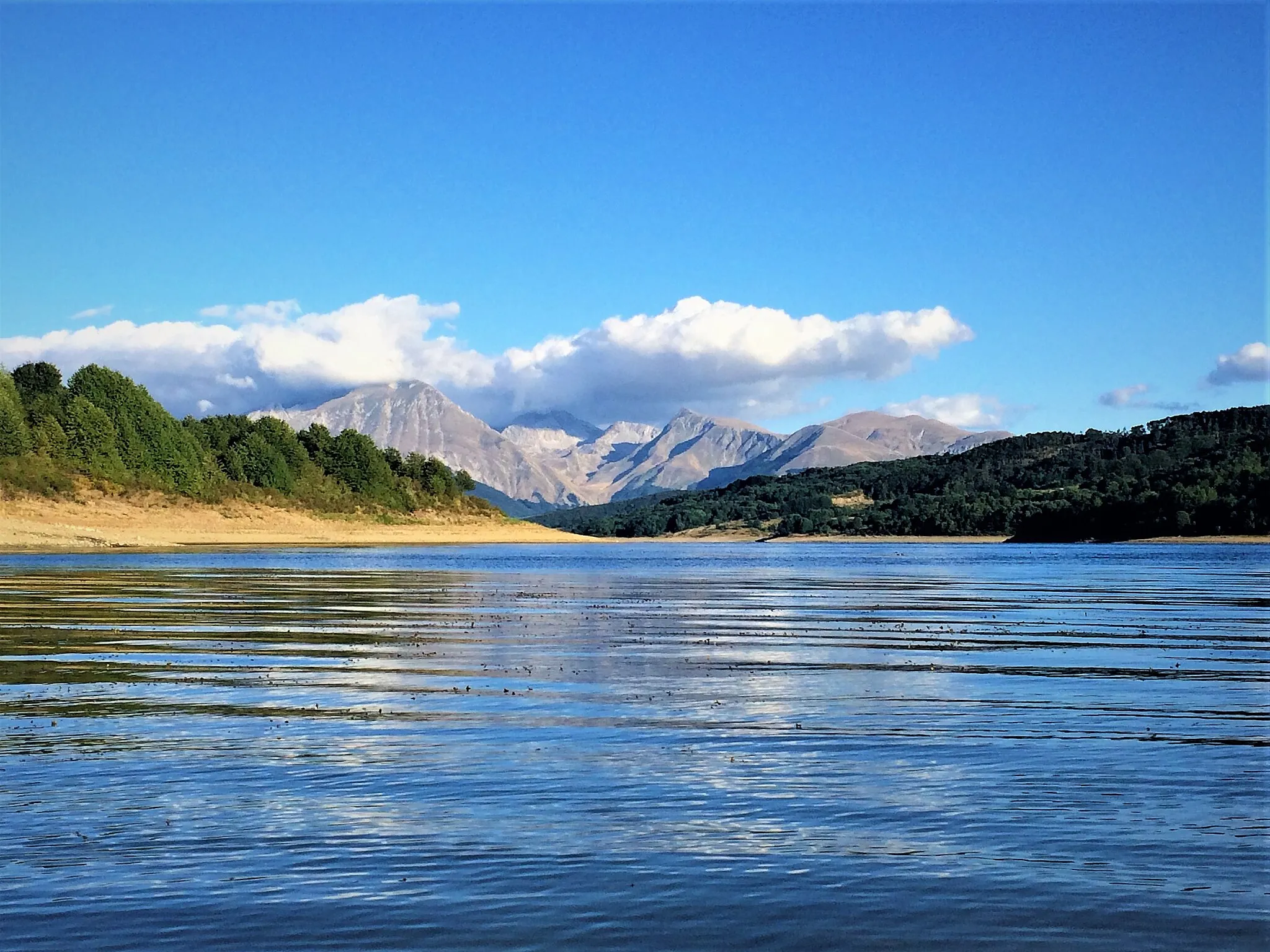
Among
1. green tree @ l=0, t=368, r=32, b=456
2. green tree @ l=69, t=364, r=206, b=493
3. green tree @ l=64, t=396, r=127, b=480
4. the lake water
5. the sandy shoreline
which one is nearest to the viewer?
the lake water

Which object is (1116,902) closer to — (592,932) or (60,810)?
(592,932)

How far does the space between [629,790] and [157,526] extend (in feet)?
497

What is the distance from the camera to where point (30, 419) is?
6905 inches

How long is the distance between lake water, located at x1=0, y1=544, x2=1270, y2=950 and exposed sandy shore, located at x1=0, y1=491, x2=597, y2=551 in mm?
92833

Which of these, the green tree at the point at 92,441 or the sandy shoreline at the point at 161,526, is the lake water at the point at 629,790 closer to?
the sandy shoreline at the point at 161,526

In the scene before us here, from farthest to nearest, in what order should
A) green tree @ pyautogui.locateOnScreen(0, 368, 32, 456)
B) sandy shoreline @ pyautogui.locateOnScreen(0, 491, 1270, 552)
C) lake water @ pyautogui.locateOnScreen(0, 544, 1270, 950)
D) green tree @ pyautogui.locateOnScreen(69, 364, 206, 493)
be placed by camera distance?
green tree @ pyautogui.locateOnScreen(69, 364, 206, 493) → green tree @ pyautogui.locateOnScreen(0, 368, 32, 456) → sandy shoreline @ pyautogui.locateOnScreen(0, 491, 1270, 552) → lake water @ pyautogui.locateOnScreen(0, 544, 1270, 950)

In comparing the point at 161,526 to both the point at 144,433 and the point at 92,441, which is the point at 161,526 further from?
the point at 144,433

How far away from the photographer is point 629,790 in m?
17.8

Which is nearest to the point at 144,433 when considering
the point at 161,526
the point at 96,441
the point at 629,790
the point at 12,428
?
the point at 96,441

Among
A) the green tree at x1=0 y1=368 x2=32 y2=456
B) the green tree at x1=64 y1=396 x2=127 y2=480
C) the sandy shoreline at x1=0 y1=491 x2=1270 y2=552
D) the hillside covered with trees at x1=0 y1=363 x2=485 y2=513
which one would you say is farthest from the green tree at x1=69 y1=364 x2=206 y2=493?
the green tree at x1=0 y1=368 x2=32 y2=456

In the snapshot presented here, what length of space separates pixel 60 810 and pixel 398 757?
5217 millimetres

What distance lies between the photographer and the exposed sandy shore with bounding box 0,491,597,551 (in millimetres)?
125125

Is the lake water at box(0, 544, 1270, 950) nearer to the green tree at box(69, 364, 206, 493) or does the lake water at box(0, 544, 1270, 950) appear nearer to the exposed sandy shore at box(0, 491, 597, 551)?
the exposed sandy shore at box(0, 491, 597, 551)

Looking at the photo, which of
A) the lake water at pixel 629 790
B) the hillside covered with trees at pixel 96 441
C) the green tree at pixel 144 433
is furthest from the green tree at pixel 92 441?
the lake water at pixel 629 790
